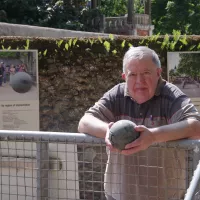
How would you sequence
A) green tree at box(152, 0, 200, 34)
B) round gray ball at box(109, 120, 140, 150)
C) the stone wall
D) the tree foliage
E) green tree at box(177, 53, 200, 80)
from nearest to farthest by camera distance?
round gray ball at box(109, 120, 140, 150) < green tree at box(177, 53, 200, 80) < the stone wall < the tree foliage < green tree at box(152, 0, 200, 34)

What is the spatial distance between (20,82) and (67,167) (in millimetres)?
2669

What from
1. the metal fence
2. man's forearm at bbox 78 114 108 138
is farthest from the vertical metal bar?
man's forearm at bbox 78 114 108 138

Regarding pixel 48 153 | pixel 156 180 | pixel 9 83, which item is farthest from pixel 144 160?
pixel 9 83

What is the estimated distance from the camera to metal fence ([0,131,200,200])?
9.75 feet

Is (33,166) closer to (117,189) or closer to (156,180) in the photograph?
(117,189)

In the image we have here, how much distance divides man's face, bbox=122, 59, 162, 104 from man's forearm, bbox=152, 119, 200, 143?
300 millimetres

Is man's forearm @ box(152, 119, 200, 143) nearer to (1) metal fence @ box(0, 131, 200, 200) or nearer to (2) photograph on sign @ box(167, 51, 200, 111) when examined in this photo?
(1) metal fence @ box(0, 131, 200, 200)

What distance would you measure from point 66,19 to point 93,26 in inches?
41.3

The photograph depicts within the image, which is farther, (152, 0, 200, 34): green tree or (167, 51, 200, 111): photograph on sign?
(152, 0, 200, 34): green tree

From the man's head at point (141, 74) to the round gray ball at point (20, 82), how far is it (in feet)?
9.59

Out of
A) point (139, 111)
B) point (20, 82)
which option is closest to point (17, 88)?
point (20, 82)

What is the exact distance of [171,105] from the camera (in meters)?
3.01

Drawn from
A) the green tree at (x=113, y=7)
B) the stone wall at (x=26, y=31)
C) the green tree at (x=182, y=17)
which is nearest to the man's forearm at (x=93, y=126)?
the stone wall at (x=26, y=31)

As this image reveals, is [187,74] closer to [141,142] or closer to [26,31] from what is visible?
[26,31]
